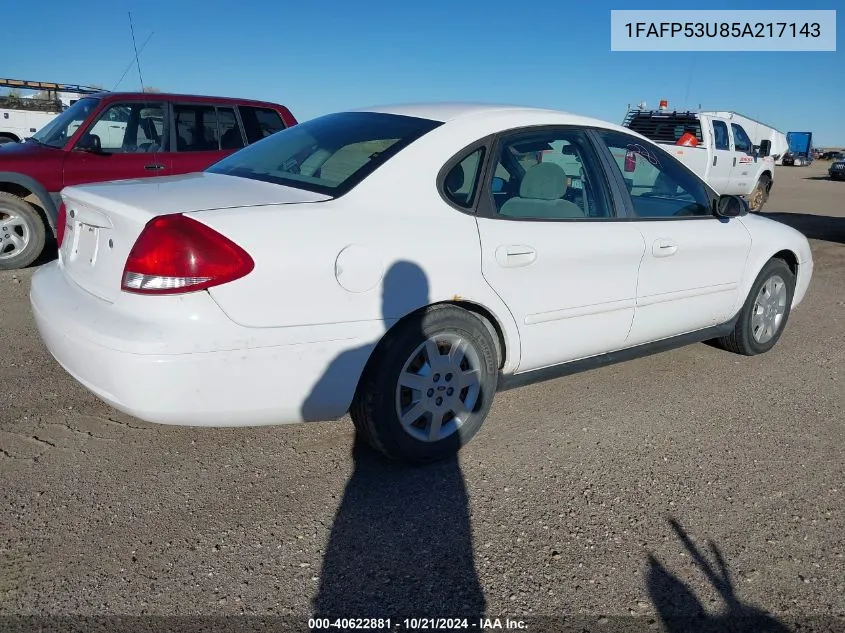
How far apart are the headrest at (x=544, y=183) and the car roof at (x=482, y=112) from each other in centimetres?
24

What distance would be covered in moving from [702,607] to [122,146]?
684 centimetres

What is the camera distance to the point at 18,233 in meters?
7.02

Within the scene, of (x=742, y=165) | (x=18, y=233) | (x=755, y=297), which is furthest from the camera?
(x=742, y=165)

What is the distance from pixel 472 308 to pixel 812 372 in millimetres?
2877

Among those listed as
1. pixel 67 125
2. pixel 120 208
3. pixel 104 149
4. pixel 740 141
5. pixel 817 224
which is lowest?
pixel 817 224

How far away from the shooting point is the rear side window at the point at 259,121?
798 cm

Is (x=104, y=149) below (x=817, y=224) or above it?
above

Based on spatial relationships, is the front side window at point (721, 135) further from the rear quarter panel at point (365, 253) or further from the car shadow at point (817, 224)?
the rear quarter panel at point (365, 253)

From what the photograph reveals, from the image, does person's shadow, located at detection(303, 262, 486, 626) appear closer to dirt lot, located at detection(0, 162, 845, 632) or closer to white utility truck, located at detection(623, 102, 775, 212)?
dirt lot, located at detection(0, 162, 845, 632)

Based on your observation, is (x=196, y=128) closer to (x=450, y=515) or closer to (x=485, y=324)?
(x=485, y=324)

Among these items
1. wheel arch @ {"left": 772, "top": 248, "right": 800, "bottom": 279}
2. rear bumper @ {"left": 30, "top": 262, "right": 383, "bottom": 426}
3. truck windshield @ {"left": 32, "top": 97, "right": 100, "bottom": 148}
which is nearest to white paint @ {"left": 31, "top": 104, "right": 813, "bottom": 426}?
rear bumper @ {"left": 30, "top": 262, "right": 383, "bottom": 426}

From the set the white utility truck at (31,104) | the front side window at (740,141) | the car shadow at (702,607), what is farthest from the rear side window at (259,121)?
the front side window at (740,141)

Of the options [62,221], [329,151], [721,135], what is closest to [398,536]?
[329,151]

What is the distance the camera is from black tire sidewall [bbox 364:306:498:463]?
3006 millimetres
